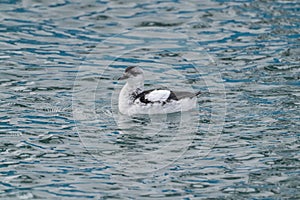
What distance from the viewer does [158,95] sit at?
16141mm

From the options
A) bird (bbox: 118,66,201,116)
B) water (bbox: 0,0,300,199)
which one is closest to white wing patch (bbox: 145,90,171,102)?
bird (bbox: 118,66,201,116)

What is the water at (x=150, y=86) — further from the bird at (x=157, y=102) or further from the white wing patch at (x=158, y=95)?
the white wing patch at (x=158, y=95)

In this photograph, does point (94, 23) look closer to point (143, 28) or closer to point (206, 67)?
point (143, 28)

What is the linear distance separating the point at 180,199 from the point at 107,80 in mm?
7755

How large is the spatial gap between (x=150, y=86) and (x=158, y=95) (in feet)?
7.75

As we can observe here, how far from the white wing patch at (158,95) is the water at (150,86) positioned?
38cm

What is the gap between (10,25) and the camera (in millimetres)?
23109

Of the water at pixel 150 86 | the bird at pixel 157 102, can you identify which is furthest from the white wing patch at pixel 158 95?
the water at pixel 150 86

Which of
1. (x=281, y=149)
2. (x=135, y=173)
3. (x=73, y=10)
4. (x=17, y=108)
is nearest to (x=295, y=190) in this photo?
(x=281, y=149)

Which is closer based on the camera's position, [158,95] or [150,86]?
[158,95]

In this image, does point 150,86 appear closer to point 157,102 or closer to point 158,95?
point 158,95

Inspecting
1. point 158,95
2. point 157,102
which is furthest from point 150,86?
point 157,102

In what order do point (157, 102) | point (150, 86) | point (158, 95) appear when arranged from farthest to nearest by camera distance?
1. point (150, 86)
2. point (158, 95)
3. point (157, 102)

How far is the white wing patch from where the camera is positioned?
16.0m
